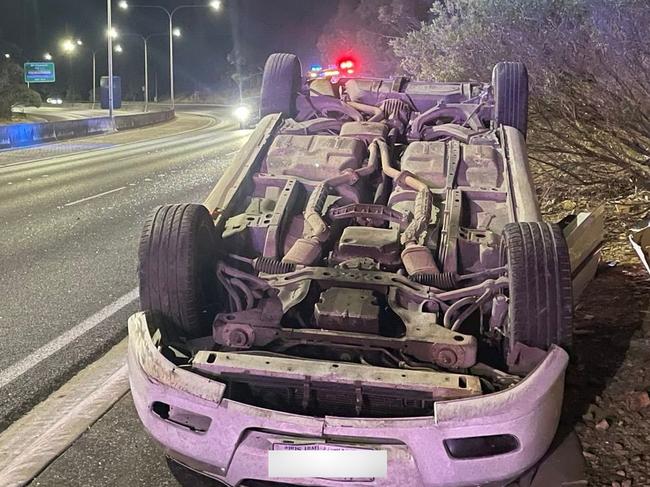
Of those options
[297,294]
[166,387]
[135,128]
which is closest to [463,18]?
[297,294]

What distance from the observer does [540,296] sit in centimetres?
337

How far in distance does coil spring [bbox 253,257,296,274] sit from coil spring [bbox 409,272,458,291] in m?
0.72

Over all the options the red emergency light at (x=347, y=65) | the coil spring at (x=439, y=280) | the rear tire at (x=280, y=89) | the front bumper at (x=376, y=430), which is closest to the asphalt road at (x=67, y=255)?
the front bumper at (x=376, y=430)

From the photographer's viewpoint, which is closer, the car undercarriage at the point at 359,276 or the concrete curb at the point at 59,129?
→ the car undercarriage at the point at 359,276

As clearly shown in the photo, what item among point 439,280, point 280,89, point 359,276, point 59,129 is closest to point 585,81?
point 280,89

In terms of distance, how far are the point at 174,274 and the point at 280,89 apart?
3029 mm

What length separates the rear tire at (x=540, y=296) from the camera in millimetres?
3350

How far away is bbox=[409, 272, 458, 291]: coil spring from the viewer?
3.85m

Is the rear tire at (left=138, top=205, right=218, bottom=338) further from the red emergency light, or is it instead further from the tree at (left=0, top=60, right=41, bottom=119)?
the tree at (left=0, top=60, right=41, bottom=119)

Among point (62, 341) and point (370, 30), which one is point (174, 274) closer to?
point (62, 341)

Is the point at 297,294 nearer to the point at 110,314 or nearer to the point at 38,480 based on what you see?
the point at 38,480

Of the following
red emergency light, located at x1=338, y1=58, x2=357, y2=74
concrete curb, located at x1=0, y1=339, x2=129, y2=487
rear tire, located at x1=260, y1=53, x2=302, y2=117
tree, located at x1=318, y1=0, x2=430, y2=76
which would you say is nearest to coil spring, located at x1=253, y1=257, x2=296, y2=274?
concrete curb, located at x1=0, y1=339, x2=129, y2=487

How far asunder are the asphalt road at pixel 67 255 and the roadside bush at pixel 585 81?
5199 mm

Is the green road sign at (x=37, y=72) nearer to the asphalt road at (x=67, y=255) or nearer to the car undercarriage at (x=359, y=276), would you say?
the asphalt road at (x=67, y=255)
